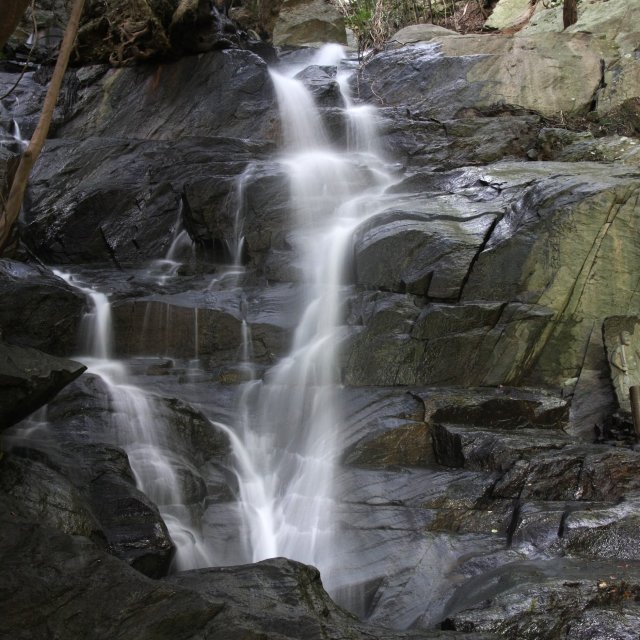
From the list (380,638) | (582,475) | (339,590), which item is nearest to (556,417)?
(582,475)

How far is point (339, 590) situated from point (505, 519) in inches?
66.4

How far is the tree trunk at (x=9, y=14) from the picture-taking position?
379 cm

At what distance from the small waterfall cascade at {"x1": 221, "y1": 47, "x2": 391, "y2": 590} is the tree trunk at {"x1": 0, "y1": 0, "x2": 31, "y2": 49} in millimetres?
4660

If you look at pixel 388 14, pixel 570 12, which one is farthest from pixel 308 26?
pixel 570 12

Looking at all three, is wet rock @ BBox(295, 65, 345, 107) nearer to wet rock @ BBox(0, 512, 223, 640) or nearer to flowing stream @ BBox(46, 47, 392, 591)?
flowing stream @ BBox(46, 47, 392, 591)

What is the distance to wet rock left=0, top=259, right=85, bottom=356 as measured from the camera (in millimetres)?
8812

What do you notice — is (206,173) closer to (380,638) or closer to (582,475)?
(582,475)

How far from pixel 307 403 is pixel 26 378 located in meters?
3.68

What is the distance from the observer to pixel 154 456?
23.2 ft

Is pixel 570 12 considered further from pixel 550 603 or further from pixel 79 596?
pixel 79 596

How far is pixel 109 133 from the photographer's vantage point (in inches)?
610

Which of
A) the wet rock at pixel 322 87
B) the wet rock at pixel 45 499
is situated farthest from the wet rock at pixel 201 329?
the wet rock at pixel 322 87

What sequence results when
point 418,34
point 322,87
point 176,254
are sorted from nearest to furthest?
point 176,254 < point 322,87 < point 418,34

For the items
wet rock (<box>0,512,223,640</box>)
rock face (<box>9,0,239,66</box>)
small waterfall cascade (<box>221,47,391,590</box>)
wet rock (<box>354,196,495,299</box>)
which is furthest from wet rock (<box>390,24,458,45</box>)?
wet rock (<box>0,512,223,640</box>)
